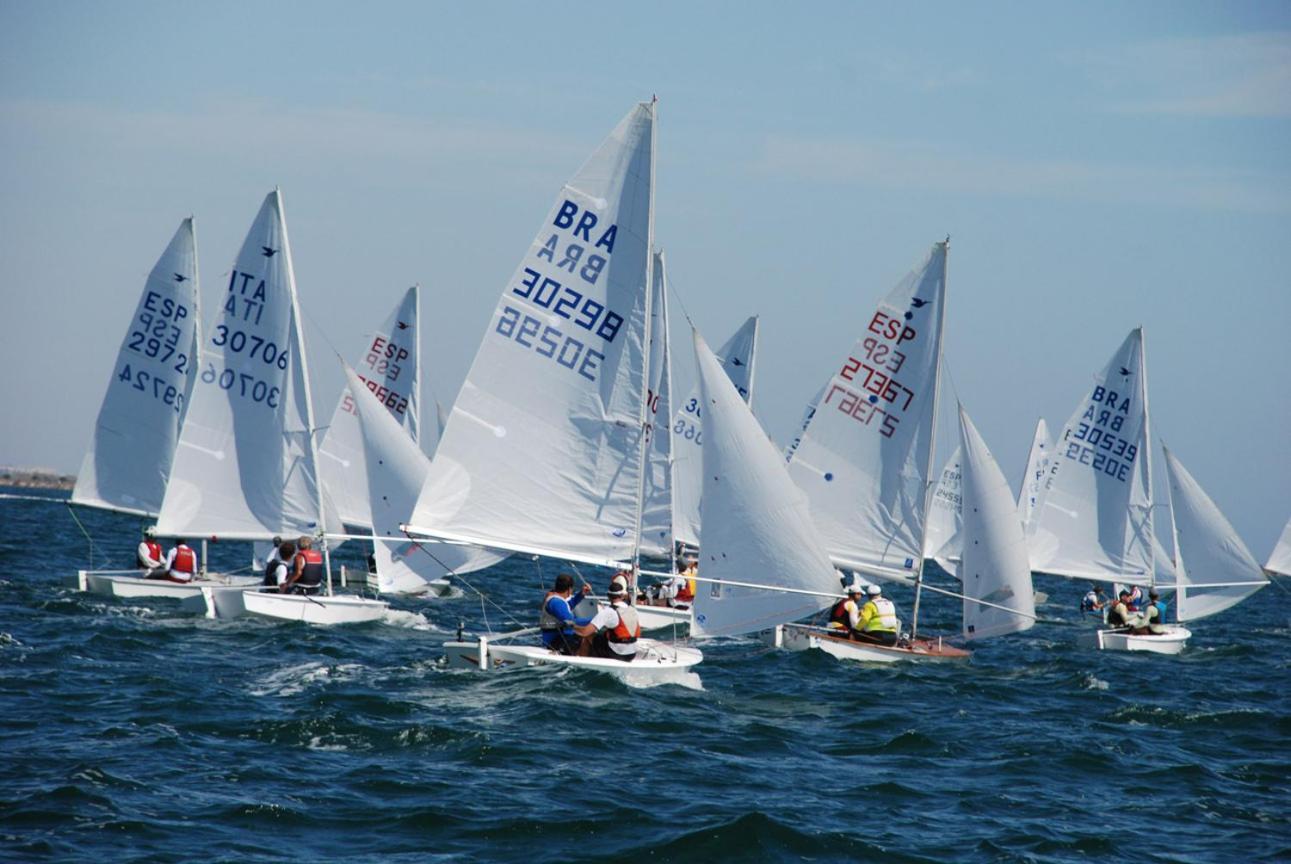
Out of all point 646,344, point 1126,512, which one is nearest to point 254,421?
point 646,344

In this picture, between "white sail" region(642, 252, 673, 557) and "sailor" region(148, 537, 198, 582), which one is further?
"white sail" region(642, 252, 673, 557)

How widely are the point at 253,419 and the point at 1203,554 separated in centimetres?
2034

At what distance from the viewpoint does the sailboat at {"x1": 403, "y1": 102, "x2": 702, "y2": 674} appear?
61.1ft

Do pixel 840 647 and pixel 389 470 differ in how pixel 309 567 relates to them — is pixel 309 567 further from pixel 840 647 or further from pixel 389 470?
pixel 840 647

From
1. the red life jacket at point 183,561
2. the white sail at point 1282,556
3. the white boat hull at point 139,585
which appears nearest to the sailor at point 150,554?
the white boat hull at point 139,585

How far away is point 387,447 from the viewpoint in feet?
89.6

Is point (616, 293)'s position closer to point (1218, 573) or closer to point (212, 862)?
point (212, 862)

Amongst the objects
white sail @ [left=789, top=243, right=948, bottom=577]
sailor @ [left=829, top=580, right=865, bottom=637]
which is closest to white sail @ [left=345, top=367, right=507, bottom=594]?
white sail @ [left=789, top=243, right=948, bottom=577]

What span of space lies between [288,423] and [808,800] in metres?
14.5

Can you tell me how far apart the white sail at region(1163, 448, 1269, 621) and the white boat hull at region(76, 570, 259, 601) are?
19.6m

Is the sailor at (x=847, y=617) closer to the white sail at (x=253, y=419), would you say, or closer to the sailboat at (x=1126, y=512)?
the white sail at (x=253, y=419)

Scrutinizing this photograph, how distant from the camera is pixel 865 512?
25.8m

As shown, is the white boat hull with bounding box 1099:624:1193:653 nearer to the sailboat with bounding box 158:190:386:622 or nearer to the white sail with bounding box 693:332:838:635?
the white sail with bounding box 693:332:838:635

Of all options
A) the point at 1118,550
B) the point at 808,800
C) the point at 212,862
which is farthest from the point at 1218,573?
the point at 212,862
